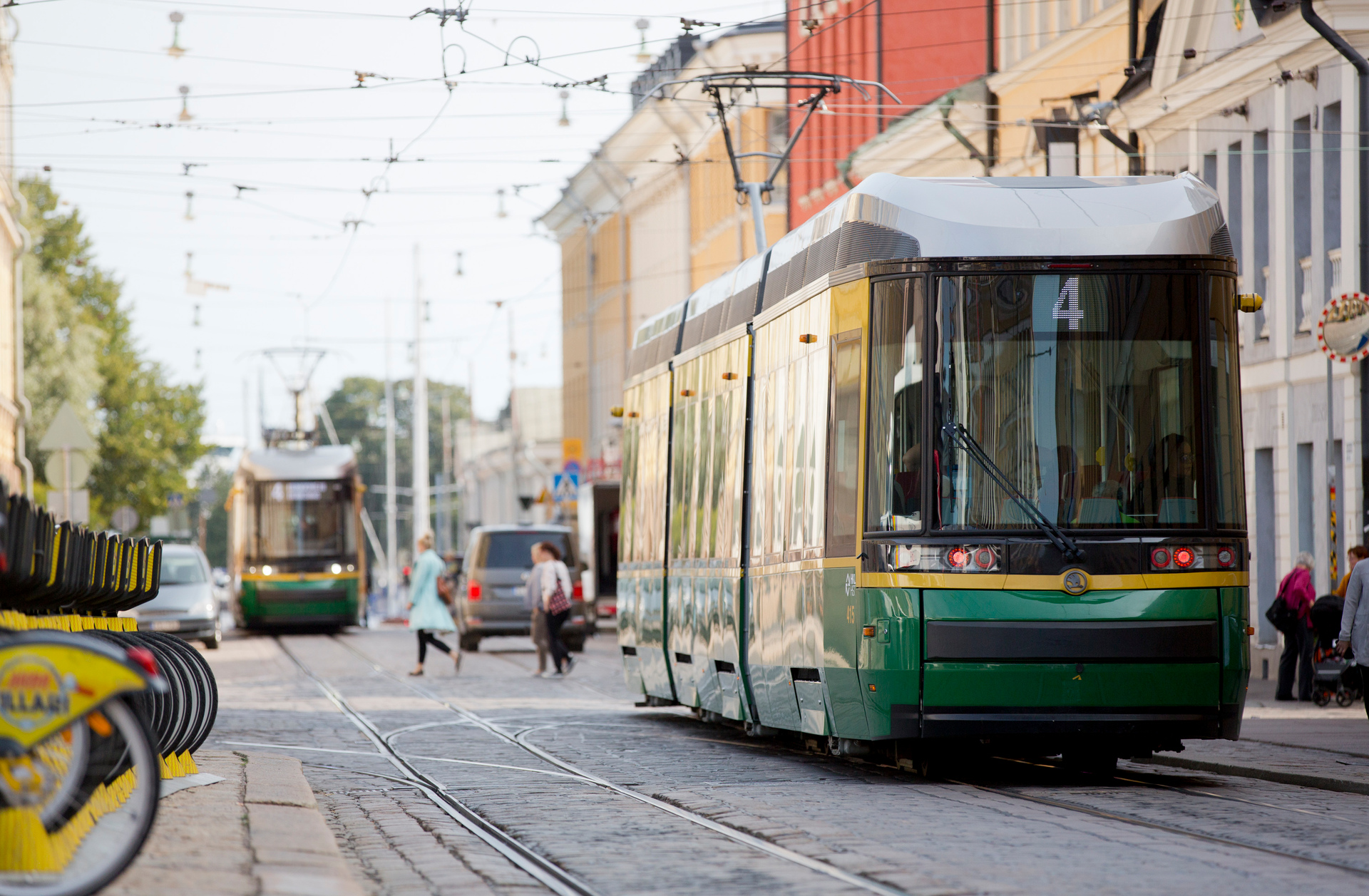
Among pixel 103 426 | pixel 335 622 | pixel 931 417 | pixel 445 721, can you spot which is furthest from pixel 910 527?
pixel 103 426

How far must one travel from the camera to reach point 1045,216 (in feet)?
40.2

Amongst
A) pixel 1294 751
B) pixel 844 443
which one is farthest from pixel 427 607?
pixel 844 443

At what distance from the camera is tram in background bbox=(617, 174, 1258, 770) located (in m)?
11.7

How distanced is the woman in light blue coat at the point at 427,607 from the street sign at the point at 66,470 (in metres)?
4.04

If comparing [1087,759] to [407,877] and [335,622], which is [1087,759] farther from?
[335,622]

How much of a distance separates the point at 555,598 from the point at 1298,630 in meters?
8.86

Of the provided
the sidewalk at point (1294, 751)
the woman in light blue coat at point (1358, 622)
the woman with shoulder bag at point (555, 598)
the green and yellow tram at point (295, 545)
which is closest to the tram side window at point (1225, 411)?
the sidewalk at point (1294, 751)

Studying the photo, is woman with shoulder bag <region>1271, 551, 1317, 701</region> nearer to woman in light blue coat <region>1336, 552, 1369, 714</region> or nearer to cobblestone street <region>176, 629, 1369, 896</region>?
woman in light blue coat <region>1336, 552, 1369, 714</region>

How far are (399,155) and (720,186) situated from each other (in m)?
32.1

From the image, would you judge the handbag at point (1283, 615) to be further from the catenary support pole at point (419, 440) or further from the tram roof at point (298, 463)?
the catenary support pole at point (419, 440)

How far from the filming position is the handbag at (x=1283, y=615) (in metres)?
21.8

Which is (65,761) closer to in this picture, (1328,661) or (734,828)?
(734,828)

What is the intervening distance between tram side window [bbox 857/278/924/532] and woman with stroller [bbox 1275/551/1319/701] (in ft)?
34.0

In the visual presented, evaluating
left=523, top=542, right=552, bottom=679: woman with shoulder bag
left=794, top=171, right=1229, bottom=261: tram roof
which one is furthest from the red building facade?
left=794, top=171, right=1229, bottom=261: tram roof
